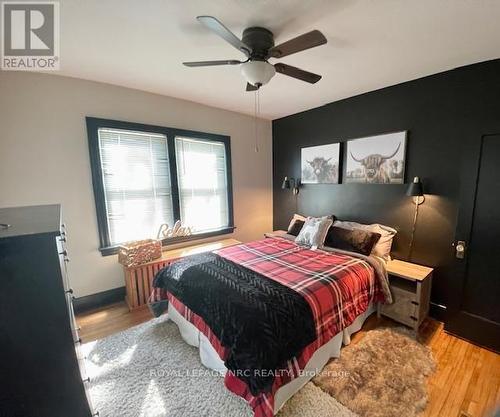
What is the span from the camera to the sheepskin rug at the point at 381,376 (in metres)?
1.47

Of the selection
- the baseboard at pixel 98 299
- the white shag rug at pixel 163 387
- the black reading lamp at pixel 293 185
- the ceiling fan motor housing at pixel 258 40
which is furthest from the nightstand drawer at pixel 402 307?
the baseboard at pixel 98 299

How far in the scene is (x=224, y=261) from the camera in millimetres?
2232

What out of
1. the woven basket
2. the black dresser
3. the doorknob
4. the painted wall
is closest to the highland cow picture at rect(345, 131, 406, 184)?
the doorknob

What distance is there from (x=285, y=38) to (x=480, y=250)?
8.37 feet

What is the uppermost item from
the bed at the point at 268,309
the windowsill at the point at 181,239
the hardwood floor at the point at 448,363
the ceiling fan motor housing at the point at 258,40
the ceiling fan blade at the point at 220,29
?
the ceiling fan motor housing at the point at 258,40

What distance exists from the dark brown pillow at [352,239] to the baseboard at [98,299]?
266cm

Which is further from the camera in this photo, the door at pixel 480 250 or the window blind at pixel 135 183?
the window blind at pixel 135 183

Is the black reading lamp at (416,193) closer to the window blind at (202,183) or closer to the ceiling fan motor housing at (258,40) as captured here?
the ceiling fan motor housing at (258,40)

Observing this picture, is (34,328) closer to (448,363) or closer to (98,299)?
(98,299)

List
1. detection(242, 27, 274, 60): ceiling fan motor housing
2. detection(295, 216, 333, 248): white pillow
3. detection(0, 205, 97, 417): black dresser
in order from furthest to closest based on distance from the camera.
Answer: detection(295, 216, 333, 248): white pillow < detection(242, 27, 274, 60): ceiling fan motor housing < detection(0, 205, 97, 417): black dresser

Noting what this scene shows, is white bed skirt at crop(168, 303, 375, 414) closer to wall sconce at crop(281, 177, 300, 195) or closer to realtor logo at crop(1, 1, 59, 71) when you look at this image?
wall sconce at crop(281, 177, 300, 195)

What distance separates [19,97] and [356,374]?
12.4 feet

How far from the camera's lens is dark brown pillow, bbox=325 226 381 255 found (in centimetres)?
249

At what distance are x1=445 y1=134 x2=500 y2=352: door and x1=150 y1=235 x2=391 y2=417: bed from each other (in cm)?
74
